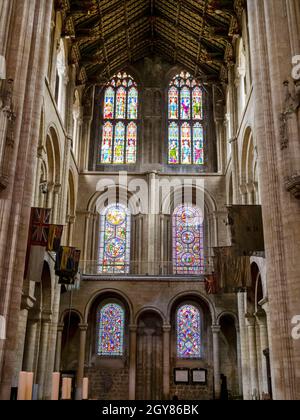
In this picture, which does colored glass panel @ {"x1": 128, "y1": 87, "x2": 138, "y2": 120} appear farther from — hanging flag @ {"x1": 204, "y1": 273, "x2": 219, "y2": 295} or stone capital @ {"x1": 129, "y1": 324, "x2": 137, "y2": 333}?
stone capital @ {"x1": 129, "y1": 324, "x2": 137, "y2": 333}

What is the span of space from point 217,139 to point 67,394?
21.2m

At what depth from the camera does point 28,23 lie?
16016 millimetres

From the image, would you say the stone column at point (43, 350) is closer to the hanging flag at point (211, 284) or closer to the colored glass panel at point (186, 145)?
the hanging flag at point (211, 284)

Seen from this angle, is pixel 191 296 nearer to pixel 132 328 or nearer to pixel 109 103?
pixel 132 328

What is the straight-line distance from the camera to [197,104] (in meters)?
31.4

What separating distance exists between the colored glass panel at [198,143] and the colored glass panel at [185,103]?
91cm

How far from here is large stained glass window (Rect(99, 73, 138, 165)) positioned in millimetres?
30281

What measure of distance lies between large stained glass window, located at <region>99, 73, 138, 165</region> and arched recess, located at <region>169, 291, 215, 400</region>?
30.1 ft

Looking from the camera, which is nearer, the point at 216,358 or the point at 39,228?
the point at 39,228

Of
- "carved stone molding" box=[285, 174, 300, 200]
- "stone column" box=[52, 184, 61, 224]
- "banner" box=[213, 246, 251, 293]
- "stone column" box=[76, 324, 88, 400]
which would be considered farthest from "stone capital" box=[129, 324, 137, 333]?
"carved stone molding" box=[285, 174, 300, 200]

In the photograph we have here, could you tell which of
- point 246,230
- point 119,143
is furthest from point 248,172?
point 119,143

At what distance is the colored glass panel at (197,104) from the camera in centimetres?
3115

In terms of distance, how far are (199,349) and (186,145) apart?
1206 cm
